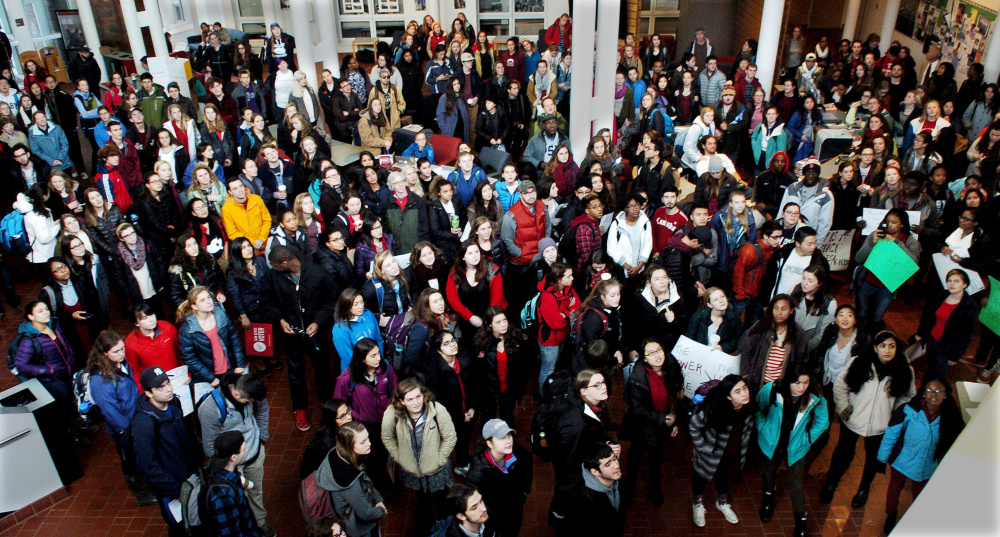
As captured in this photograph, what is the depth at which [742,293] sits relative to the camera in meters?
6.55

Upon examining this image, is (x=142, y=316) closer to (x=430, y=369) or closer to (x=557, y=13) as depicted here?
(x=430, y=369)

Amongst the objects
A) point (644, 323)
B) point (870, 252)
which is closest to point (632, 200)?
point (644, 323)

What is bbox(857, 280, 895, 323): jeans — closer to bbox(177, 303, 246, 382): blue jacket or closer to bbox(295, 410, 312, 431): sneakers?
bbox(295, 410, 312, 431): sneakers

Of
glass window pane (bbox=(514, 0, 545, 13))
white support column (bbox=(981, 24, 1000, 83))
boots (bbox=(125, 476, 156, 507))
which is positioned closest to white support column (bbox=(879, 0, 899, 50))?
white support column (bbox=(981, 24, 1000, 83))

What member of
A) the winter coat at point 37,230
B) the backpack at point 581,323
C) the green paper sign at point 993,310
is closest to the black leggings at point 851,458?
the backpack at point 581,323

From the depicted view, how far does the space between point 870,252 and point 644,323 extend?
2404mm

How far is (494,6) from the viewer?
2016 cm

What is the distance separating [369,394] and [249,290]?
214 centimetres

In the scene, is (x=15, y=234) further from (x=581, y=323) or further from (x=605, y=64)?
(x=605, y=64)

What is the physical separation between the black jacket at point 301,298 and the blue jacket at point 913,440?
14.4ft

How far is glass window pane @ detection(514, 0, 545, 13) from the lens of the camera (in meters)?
20.1

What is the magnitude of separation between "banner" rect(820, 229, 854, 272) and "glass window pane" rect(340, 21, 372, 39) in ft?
52.9

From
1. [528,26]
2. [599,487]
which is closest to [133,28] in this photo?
[528,26]

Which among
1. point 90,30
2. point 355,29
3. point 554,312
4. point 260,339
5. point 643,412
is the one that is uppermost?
point 90,30
